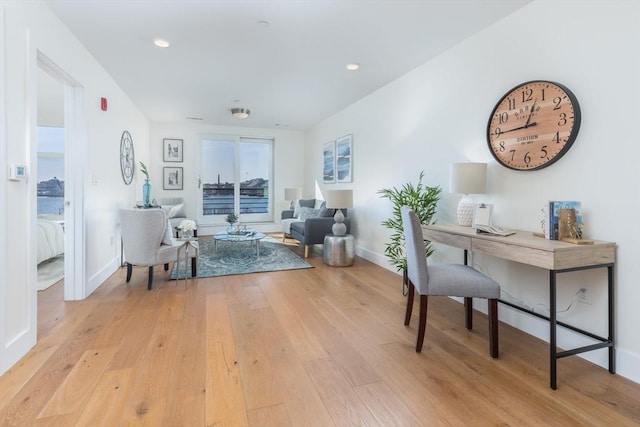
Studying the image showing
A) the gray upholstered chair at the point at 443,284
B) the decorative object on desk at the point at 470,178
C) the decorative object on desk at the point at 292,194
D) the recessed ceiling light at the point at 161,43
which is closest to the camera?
the gray upholstered chair at the point at 443,284

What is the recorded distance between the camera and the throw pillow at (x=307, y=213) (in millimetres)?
5766

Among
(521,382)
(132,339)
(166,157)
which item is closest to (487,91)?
(521,382)

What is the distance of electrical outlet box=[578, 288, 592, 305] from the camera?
2.04m

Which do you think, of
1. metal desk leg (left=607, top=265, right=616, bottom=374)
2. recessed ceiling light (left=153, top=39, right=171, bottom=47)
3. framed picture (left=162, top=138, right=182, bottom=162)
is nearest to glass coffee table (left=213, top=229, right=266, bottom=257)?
recessed ceiling light (left=153, top=39, right=171, bottom=47)

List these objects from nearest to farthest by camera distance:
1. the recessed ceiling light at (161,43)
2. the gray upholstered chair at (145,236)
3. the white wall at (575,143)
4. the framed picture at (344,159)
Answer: the white wall at (575,143)
the recessed ceiling light at (161,43)
the gray upholstered chair at (145,236)
the framed picture at (344,159)

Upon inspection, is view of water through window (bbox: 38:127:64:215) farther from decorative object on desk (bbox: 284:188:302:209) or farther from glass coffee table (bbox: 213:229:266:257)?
decorative object on desk (bbox: 284:188:302:209)

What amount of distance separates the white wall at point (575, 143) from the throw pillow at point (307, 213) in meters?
2.32

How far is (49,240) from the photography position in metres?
4.14

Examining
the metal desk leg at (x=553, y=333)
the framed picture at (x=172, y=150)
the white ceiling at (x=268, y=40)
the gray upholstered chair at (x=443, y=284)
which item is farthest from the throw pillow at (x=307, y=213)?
the metal desk leg at (x=553, y=333)

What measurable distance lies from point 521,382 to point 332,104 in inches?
179

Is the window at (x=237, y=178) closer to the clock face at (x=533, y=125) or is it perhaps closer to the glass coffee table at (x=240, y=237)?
the glass coffee table at (x=240, y=237)

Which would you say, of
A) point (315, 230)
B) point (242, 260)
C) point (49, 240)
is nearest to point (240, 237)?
point (242, 260)

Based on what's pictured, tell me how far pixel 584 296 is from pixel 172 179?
707cm

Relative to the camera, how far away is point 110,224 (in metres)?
3.97
